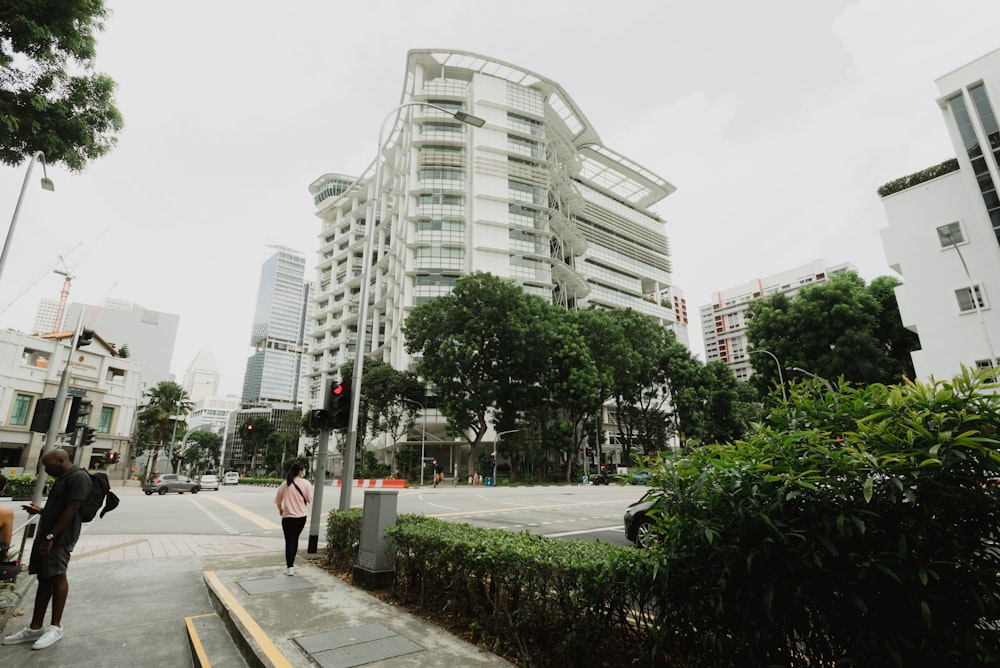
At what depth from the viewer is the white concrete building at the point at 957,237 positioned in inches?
904

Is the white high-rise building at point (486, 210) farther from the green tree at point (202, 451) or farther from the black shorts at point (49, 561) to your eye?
the green tree at point (202, 451)

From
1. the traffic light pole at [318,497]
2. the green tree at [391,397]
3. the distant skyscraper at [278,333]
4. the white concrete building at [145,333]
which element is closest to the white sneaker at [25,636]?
the traffic light pole at [318,497]

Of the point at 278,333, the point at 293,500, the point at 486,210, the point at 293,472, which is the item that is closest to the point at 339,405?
the point at 293,472

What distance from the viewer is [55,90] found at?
10.1 m

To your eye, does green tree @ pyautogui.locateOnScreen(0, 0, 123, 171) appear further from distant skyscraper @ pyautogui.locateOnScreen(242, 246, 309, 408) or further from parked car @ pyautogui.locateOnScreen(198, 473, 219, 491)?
distant skyscraper @ pyautogui.locateOnScreen(242, 246, 309, 408)

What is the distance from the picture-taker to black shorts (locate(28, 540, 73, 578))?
4.41 metres

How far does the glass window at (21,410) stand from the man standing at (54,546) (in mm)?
42247

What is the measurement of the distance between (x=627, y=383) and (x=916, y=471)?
130 feet

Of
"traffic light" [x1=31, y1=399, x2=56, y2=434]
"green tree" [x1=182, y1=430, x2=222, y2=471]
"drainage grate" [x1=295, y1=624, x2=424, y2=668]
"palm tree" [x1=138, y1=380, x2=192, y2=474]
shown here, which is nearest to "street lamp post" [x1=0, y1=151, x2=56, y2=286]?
"traffic light" [x1=31, y1=399, x2=56, y2=434]

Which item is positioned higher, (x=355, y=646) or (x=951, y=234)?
(x=951, y=234)

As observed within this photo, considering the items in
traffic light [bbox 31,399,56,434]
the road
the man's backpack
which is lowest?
the road

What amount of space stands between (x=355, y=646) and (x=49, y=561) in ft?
10.2

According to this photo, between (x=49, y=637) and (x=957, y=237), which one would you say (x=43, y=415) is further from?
(x=957, y=237)

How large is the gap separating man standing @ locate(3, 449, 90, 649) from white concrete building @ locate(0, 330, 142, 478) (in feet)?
103
